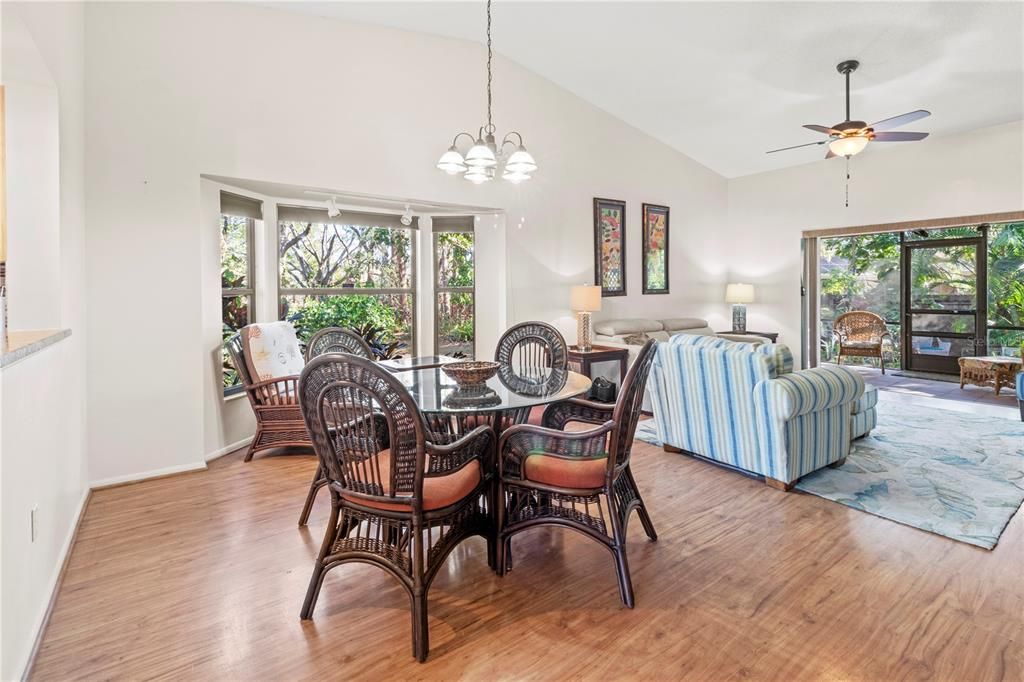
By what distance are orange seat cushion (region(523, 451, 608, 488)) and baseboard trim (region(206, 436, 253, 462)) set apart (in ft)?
9.38

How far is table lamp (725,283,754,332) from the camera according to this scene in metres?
7.18

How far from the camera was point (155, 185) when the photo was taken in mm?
3438

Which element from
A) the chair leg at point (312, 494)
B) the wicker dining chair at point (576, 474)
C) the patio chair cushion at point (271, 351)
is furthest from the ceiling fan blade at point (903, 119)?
the patio chair cushion at point (271, 351)

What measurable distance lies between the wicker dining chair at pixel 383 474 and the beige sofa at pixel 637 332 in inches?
140

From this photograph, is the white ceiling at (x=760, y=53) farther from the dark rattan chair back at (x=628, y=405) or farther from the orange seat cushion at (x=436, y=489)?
the orange seat cushion at (x=436, y=489)

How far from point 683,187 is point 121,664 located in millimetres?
7201

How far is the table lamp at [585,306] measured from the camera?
17.9 ft

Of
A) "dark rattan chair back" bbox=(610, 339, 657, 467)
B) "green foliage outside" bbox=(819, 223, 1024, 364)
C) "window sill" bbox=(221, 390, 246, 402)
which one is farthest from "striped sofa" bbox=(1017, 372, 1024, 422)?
"window sill" bbox=(221, 390, 246, 402)

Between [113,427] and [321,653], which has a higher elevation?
[113,427]

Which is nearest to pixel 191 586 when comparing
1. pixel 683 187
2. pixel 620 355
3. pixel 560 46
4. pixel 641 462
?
pixel 641 462

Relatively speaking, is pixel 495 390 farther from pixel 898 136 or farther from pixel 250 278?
pixel 898 136

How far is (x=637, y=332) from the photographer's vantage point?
602 centimetres

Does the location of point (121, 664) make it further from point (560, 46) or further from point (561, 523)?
point (560, 46)

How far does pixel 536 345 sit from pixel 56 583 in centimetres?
270
